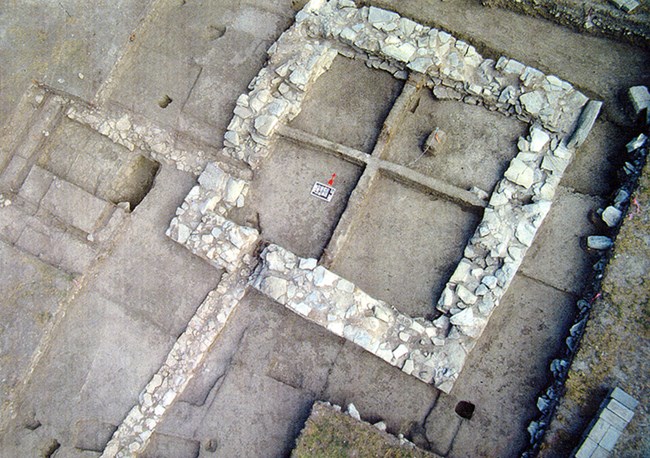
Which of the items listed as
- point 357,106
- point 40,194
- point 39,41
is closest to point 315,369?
point 357,106

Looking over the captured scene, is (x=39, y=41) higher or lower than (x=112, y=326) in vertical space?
higher

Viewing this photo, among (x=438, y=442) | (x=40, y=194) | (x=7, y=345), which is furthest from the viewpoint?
(x=40, y=194)

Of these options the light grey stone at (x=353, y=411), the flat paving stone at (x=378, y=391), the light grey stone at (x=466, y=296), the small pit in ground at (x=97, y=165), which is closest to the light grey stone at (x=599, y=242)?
the light grey stone at (x=466, y=296)

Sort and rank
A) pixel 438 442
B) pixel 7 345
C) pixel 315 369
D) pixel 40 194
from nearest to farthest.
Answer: pixel 438 442 → pixel 315 369 → pixel 7 345 → pixel 40 194

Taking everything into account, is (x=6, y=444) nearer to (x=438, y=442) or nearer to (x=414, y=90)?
(x=438, y=442)

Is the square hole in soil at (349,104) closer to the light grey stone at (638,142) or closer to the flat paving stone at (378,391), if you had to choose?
the flat paving stone at (378,391)

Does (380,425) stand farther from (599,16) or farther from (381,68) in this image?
(599,16)

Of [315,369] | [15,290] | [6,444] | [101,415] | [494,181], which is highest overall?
[494,181]
